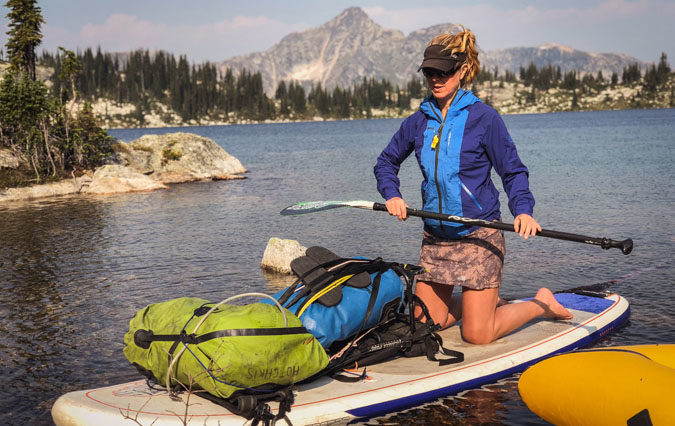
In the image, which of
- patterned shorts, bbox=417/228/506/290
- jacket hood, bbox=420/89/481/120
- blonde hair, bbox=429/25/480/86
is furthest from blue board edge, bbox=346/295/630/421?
blonde hair, bbox=429/25/480/86

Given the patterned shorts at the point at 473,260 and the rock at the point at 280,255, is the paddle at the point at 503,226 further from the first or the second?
the rock at the point at 280,255

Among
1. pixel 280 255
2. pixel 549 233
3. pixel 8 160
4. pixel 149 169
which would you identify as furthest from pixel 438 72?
pixel 149 169

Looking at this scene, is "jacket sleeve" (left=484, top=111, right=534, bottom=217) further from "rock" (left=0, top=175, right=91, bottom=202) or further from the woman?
"rock" (left=0, top=175, right=91, bottom=202)

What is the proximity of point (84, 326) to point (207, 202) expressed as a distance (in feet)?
59.6

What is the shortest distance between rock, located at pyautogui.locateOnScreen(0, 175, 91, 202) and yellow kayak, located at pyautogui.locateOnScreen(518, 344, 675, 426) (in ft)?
100.0

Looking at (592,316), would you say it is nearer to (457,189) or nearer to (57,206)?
(457,189)

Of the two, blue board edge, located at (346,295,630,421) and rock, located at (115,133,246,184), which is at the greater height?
rock, located at (115,133,246,184)

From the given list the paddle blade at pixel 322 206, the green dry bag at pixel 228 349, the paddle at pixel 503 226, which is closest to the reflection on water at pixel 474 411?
the green dry bag at pixel 228 349

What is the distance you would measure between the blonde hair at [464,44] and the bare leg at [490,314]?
8.05ft

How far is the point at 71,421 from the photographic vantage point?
5754 millimetres

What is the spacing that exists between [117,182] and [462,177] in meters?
29.9

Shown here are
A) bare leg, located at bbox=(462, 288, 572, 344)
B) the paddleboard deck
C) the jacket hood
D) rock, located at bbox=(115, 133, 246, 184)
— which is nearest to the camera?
the paddleboard deck

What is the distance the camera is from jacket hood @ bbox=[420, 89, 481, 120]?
6797 mm

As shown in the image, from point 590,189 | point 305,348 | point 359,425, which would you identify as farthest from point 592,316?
point 590,189
